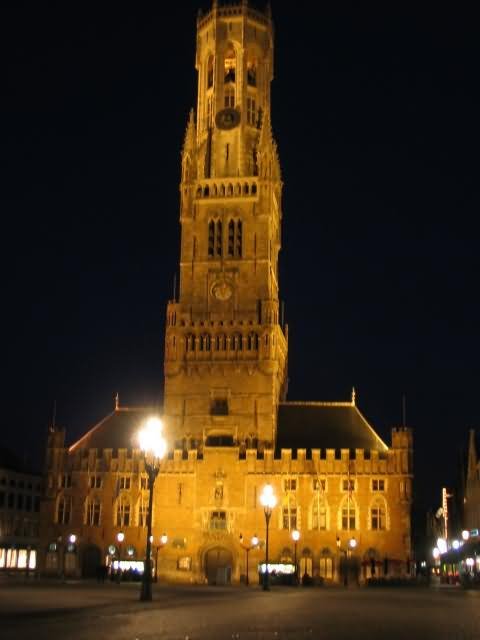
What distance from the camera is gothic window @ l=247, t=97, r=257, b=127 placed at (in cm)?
8855

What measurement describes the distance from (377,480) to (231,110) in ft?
125

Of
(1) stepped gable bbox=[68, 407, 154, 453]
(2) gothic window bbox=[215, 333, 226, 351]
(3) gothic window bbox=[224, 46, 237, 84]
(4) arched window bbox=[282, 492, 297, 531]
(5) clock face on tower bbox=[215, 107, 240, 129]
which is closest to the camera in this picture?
(4) arched window bbox=[282, 492, 297, 531]

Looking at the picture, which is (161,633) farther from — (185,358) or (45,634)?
(185,358)

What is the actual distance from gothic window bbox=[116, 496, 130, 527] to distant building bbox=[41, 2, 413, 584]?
0.11 m

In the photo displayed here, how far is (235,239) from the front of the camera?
84188 mm

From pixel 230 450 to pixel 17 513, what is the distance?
39.2 meters

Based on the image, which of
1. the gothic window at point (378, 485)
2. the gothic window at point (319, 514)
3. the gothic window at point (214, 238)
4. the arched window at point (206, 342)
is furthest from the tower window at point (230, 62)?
the gothic window at point (319, 514)

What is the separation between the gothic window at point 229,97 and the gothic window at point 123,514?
39330 mm

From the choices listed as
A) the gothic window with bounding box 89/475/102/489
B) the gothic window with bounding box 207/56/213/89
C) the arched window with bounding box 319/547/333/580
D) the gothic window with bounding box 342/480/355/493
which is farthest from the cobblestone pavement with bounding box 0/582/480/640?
the gothic window with bounding box 207/56/213/89

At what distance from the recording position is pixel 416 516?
534 ft

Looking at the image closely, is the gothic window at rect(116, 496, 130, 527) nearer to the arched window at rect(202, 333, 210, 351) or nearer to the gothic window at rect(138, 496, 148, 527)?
the gothic window at rect(138, 496, 148, 527)

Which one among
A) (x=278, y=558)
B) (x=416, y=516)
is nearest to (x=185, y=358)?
(x=278, y=558)

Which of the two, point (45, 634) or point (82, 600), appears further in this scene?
point (82, 600)

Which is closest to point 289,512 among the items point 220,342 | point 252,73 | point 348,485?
point 348,485
